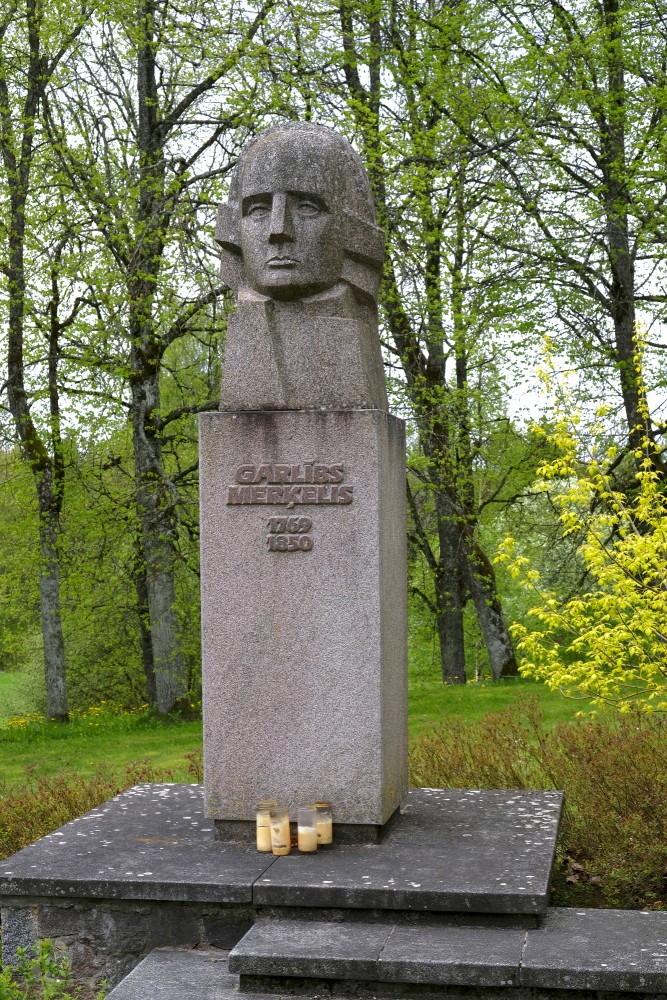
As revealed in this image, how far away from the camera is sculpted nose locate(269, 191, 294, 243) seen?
17.5ft

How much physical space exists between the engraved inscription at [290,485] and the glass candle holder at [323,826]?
1369 millimetres

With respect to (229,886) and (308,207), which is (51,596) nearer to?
(308,207)

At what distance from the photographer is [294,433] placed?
5273mm

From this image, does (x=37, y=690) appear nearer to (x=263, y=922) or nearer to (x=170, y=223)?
(x=170, y=223)

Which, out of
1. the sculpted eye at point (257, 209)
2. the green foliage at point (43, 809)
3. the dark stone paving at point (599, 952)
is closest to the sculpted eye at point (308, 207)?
the sculpted eye at point (257, 209)

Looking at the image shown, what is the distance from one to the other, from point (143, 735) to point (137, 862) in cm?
772

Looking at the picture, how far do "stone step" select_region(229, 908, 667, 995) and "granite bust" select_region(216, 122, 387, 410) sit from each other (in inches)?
90.8

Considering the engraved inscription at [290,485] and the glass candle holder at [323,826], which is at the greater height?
the engraved inscription at [290,485]

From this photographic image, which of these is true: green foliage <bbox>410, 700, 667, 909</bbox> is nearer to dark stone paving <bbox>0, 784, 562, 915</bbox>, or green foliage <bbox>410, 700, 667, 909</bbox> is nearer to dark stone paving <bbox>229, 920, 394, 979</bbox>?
dark stone paving <bbox>0, 784, 562, 915</bbox>

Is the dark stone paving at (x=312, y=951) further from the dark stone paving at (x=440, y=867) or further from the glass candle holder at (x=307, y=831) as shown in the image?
the glass candle holder at (x=307, y=831)

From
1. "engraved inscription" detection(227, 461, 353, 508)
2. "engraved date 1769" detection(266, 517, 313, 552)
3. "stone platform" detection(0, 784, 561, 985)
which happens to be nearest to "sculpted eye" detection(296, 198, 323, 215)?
"engraved inscription" detection(227, 461, 353, 508)

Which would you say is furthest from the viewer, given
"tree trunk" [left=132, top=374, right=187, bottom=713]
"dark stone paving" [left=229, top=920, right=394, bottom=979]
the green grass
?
"tree trunk" [left=132, top=374, right=187, bottom=713]

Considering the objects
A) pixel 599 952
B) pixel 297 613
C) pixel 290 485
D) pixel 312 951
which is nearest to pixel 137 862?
pixel 312 951

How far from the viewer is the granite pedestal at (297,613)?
17.0ft
